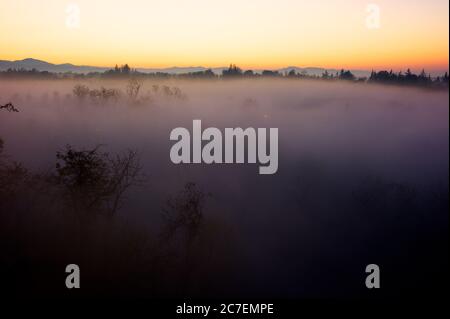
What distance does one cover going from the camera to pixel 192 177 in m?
62.6

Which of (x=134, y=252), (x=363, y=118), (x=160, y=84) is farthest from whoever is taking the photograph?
(x=363, y=118)

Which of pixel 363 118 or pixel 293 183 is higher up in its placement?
pixel 363 118

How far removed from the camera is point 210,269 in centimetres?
4034

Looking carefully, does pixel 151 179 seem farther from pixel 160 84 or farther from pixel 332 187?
pixel 332 187

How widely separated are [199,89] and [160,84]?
1029 cm

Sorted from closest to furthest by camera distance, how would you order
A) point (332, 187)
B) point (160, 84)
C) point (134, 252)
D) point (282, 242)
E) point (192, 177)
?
point (134, 252), point (282, 242), point (192, 177), point (160, 84), point (332, 187)

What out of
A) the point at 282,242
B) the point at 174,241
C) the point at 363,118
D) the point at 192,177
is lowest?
the point at 282,242

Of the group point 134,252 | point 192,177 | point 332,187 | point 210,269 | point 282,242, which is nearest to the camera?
point 134,252

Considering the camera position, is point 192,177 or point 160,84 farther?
point 160,84
